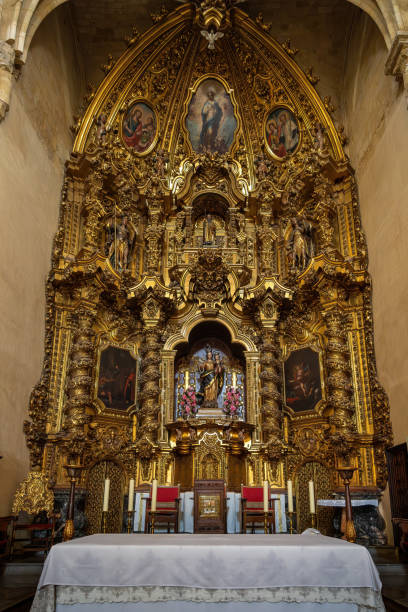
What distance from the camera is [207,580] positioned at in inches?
178

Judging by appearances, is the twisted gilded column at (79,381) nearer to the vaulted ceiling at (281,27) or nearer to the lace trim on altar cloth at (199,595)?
the lace trim on altar cloth at (199,595)

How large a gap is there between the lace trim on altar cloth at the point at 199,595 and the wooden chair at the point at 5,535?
4901 millimetres

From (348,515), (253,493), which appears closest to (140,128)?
(253,493)

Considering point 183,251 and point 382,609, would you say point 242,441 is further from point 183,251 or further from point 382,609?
point 382,609

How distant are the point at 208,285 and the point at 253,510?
6.19 meters

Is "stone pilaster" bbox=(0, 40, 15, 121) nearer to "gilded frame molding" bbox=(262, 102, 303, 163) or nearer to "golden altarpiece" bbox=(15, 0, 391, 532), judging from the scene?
"golden altarpiece" bbox=(15, 0, 391, 532)

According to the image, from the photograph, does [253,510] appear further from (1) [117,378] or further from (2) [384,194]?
(2) [384,194]

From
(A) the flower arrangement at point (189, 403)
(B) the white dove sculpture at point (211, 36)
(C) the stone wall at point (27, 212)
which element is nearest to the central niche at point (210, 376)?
(A) the flower arrangement at point (189, 403)

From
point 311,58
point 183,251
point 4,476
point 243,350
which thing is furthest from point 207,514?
point 311,58

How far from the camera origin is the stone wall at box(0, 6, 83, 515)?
10.2m

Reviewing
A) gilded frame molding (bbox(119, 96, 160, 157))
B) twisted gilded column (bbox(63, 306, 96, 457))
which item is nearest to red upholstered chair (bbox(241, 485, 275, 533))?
twisted gilded column (bbox(63, 306, 96, 457))

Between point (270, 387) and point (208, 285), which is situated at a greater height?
point (208, 285)

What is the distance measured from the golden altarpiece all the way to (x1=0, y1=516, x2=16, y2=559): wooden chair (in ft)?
2.89

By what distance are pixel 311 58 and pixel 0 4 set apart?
899 cm
